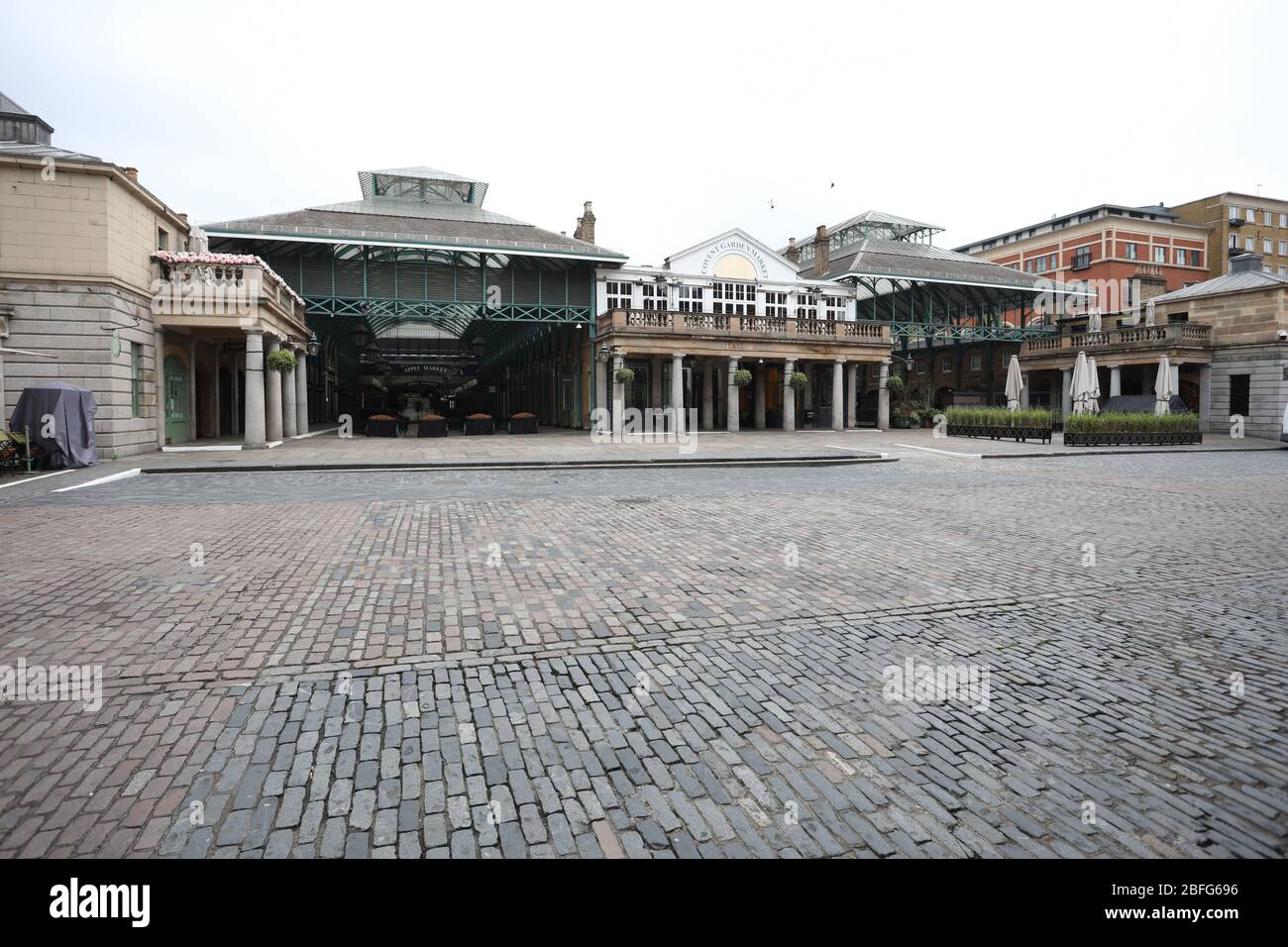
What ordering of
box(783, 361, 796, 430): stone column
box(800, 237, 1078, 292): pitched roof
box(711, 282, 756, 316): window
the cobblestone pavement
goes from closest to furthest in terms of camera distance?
1. the cobblestone pavement
2. box(783, 361, 796, 430): stone column
3. box(711, 282, 756, 316): window
4. box(800, 237, 1078, 292): pitched roof

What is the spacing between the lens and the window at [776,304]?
4134 centimetres

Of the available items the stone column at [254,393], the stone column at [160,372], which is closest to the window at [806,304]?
the stone column at [254,393]

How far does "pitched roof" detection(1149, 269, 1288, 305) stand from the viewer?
36.2m

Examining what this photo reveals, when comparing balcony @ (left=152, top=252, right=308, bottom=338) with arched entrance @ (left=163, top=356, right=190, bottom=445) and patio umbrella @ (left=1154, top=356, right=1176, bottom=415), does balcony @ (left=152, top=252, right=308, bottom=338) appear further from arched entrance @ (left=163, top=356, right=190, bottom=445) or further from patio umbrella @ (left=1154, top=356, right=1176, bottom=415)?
patio umbrella @ (left=1154, top=356, right=1176, bottom=415)

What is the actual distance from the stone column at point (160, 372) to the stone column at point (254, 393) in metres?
2.36

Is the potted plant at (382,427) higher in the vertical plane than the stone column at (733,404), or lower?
lower

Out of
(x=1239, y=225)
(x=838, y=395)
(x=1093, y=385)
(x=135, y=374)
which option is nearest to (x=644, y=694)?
(x=135, y=374)

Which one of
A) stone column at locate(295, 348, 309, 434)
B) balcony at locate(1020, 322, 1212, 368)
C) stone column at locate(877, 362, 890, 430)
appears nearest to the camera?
stone column at locate(295, 348, 309, 434)

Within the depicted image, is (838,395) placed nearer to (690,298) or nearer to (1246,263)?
(690,298)

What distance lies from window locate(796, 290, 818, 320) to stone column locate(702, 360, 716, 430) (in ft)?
20.4

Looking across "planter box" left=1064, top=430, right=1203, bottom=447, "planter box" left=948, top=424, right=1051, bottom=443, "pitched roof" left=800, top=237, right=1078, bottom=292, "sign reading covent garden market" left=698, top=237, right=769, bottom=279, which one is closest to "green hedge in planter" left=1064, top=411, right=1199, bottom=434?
"planter box" left=1064, top=430, right=1203, bottom=447

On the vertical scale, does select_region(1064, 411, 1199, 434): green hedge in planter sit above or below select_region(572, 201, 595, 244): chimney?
below

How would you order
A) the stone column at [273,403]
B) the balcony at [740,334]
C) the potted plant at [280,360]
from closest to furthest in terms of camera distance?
the potted plant at [280,360] < the stone column at [273,403] < the balcony at [740,334]

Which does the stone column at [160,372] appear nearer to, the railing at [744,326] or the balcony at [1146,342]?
the railing at [744,326]
